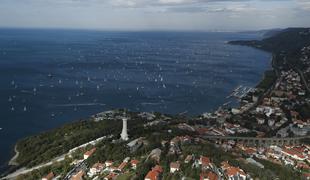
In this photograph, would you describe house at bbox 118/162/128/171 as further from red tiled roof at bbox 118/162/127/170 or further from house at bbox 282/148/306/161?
house at bbox 282/148/306/161

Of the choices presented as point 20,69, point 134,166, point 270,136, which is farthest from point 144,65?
point 134,166

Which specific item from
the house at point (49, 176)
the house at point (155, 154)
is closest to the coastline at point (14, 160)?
the house at point (49, 176)

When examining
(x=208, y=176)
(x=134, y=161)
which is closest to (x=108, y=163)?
(x=134, y=161)

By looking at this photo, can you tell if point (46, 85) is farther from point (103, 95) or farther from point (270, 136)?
point (270, 136)

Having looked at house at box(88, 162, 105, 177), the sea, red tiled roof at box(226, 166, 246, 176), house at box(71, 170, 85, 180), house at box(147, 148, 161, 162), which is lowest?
the sea

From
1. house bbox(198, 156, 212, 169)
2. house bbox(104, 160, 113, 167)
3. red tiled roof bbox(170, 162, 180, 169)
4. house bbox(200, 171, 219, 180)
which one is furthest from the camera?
house bbox(104, 160, 113, 167)

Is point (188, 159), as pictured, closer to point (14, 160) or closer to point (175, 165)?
point (175, 165)

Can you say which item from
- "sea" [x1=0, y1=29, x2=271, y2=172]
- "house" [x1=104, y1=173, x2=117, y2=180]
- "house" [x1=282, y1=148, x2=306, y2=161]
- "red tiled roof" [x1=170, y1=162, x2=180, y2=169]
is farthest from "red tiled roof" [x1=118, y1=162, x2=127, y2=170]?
"house" [x1=282, y1=148, x2=306, y2=161]
